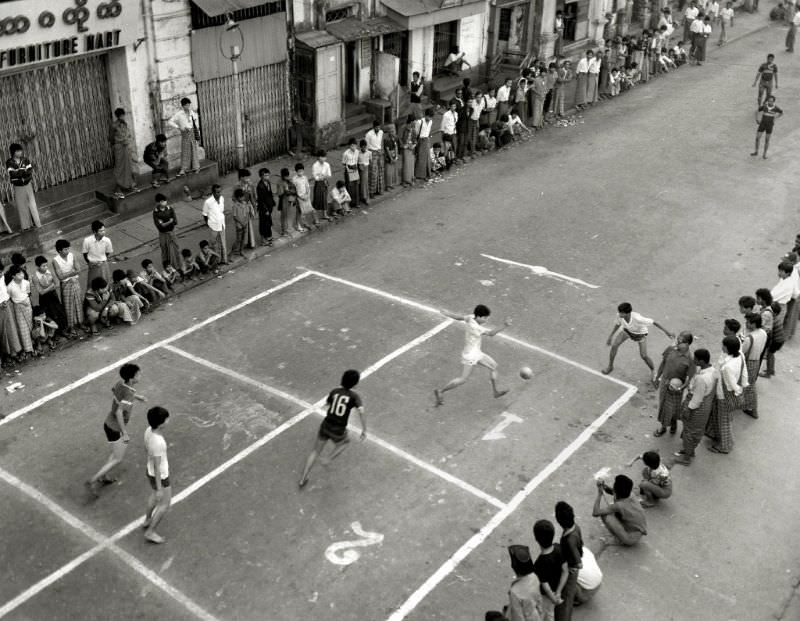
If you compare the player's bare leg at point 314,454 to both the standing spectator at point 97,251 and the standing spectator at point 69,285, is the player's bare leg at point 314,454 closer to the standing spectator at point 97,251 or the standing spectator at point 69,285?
the standing spectator at point 69,285

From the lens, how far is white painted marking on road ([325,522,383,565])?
947 centimetres

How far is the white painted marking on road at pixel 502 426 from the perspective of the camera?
1149 cm

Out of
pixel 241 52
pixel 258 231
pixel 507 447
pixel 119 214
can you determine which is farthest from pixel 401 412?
pixel 241 52

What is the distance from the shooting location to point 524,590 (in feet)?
25.2

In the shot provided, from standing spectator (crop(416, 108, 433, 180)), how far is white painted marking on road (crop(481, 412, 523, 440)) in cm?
906

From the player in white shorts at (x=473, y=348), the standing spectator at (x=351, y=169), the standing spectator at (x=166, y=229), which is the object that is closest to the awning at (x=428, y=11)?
the standing spectator at (x=351, y=169)

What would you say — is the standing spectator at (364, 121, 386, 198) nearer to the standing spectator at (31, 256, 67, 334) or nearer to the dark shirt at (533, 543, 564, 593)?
the standing spectator at (31, 256, 67, 334)

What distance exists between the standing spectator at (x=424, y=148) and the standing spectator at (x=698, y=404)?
9828mm

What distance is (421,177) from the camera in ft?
65.5

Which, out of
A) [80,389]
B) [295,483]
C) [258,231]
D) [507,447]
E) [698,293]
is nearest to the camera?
[295,483]

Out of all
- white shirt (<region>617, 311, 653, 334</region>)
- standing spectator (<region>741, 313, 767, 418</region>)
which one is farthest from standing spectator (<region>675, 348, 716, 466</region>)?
white shirt (<region>617, 311, 653, 334</region>)

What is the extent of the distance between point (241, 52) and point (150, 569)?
1283 centimetres

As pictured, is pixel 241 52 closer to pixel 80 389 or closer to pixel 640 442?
pixel 80 389

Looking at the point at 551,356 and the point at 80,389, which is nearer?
the point at 80,389
